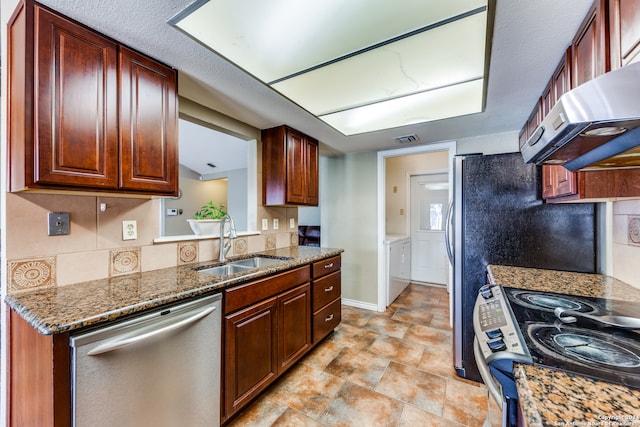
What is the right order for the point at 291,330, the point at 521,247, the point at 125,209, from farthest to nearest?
the point at 291,330 → the point at 521,247 → the point at 125,209

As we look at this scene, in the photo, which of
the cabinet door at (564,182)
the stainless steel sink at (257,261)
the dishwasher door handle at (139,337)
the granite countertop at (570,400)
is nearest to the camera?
the granite countertop at (570,400)

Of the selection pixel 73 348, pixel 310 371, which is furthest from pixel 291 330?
pixel 73 348

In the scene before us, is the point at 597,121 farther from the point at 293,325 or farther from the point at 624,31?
the point at 293,325

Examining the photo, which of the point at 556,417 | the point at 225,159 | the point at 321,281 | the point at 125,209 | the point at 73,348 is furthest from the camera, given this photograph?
the point at 225,159

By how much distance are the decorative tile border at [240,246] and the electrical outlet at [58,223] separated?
113cm

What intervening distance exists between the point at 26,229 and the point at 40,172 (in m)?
0.38

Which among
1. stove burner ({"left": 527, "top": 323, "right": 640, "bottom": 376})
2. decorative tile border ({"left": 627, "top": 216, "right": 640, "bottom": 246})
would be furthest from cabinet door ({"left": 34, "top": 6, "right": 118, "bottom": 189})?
decorative tile border ({"left": 627, "top": 216, "right": 640, "bottom": 246})

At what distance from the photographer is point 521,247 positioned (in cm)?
185

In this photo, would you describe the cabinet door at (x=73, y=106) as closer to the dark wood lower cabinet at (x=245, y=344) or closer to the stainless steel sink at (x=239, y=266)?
the dark wood lower cabinet at (x=245, y=344)

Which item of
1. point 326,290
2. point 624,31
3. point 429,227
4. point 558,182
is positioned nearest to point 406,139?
point 558,182

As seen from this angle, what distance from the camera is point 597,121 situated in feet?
2.15

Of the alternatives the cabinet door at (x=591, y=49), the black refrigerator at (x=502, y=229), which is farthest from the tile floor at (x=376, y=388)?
the cabinet door at (x=591, y=49)

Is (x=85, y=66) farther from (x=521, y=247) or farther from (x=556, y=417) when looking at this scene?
(x=521, y=247)

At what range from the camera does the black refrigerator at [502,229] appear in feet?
5.72
